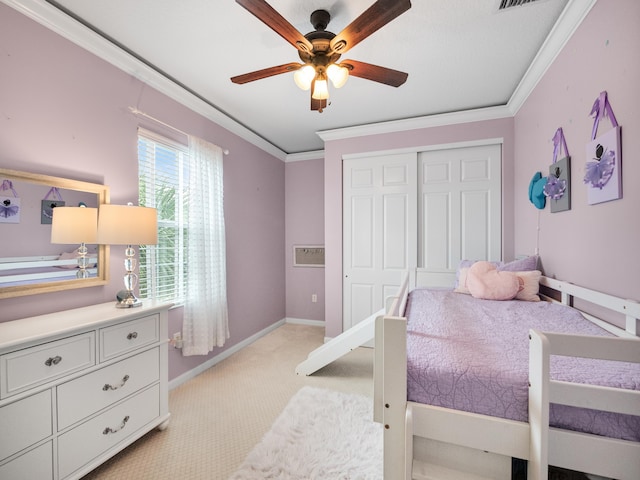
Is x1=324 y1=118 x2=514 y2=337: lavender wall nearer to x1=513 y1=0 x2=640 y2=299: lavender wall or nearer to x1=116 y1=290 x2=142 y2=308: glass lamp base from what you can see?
x1=513 y1=0 x2=640 y2=299: lavender wall

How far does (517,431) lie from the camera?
918 mm

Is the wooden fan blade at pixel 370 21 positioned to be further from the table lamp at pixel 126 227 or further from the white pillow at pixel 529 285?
the white pillow at pixel 529 285

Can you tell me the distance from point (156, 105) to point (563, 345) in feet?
9.26

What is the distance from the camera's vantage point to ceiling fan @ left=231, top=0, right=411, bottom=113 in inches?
50.3

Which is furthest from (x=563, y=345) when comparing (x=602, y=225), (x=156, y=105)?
(x=156, y=105)

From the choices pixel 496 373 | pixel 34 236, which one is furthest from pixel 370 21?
pixel 34 236

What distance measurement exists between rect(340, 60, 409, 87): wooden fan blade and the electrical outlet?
7.73ft

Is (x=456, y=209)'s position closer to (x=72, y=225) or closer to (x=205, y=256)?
(x=205, y=256)

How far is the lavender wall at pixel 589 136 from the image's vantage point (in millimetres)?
1220

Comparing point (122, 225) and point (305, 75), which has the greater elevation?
point (305, 75)

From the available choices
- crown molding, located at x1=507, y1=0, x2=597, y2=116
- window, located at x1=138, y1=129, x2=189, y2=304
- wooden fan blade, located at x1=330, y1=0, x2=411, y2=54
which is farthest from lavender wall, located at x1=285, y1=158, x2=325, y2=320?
wooden fan blade, located at x1=330, y1=0, x2=411, y2=54

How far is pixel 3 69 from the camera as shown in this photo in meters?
1.40

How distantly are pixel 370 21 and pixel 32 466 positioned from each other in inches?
93.4

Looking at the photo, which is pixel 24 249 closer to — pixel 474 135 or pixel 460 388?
pixel 460 388
